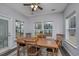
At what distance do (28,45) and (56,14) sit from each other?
51.2 inches

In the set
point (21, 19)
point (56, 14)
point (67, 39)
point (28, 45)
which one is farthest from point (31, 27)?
point (67, 39)

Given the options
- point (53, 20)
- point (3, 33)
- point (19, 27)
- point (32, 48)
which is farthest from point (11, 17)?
point (53, 20)

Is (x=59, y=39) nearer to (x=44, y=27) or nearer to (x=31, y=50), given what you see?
(x=44, y=27)

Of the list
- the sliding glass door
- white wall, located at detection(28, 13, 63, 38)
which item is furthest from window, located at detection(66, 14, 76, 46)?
the sliding glass door

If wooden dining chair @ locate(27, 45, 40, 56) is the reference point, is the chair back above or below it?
above

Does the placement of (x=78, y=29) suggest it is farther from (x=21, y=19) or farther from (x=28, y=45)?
(x=21, y=19)

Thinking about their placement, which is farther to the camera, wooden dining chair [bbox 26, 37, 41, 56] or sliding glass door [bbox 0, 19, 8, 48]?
sliding glass door [bbox 0, 19, 8, 48]

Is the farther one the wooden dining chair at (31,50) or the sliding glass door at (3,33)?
the sliding glass door at (3,33)

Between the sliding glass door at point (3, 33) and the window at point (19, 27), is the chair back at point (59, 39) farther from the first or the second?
the sliding glass door at point (3, 33)

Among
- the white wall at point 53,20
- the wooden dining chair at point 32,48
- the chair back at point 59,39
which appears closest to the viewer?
the wooden dining chair at point 32,48

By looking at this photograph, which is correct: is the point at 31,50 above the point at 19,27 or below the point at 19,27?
below

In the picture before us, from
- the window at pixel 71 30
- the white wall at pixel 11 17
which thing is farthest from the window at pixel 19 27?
the window at pixel 71 30

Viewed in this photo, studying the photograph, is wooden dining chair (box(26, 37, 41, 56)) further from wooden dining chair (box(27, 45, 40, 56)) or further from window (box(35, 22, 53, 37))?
window (box(35, 22, 53, 37))

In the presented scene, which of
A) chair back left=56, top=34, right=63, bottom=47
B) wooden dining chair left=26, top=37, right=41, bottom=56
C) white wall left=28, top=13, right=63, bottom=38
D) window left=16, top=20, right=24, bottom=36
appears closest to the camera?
wooden dining chair left=26, top=37, right=41, bottom=56
